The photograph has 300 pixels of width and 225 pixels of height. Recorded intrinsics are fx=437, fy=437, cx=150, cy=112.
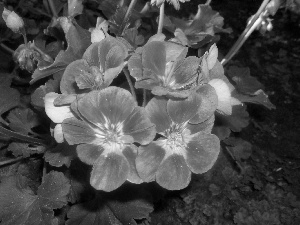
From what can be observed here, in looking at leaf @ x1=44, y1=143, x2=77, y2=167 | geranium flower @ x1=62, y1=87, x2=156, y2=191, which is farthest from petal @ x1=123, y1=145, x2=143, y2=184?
leaf @ x1=44, y1=143, x2=77, y2=167

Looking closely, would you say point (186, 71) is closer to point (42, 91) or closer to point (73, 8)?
point (42, 91)

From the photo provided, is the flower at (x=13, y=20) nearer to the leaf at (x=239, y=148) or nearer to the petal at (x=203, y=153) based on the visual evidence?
the petal at (x=203, y=153)

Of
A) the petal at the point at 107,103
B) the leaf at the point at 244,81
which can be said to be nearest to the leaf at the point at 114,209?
the leaf at the point at 244,81

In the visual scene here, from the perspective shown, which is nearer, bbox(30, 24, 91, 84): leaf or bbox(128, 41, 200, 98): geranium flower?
bbox(128, 41, 200, 98): geranium flower

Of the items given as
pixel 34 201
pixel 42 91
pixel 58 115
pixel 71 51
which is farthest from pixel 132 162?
pixel 34 201

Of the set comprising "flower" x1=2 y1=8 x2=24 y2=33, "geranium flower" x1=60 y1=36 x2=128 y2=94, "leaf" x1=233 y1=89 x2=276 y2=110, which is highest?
"geranium flower" x1=60 y1=36 x2=128 y2=94

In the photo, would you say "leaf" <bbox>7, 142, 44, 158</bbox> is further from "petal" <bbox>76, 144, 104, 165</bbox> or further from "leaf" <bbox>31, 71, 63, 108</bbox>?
"petal" <bbox>76, 144, 104, 165</bbox>
